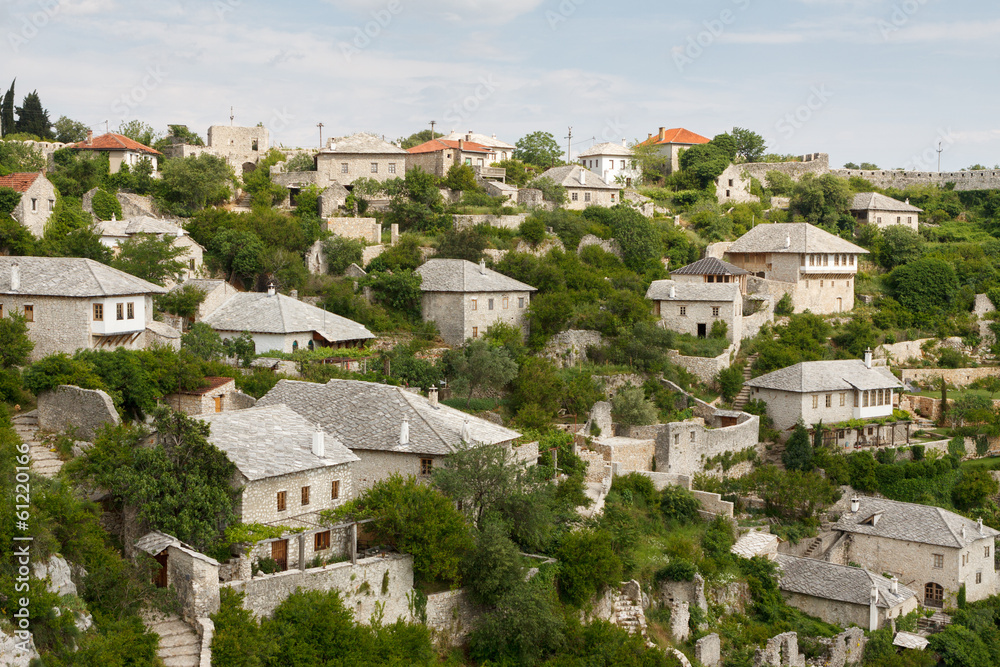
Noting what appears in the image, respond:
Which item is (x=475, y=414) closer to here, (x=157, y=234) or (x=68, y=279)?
(x=68, y=279)

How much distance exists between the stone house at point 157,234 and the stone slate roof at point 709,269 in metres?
24.1

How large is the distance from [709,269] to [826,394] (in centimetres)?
1006

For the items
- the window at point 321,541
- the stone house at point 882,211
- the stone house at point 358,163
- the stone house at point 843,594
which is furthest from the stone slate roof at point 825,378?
the stone house at point 358,163

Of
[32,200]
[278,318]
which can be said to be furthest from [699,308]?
[32,200]

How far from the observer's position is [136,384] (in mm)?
29172

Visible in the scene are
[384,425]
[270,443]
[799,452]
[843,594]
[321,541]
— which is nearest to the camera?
[321,541]

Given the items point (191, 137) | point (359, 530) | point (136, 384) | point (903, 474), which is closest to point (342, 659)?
point (359, 530)

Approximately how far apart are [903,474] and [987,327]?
60.0 ft

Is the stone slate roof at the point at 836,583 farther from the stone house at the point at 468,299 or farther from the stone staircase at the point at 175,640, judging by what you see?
the stone staircase at the point at 175,640

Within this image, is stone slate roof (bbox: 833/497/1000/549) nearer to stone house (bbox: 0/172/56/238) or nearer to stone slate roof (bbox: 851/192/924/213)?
stone slate roof (bbox: 851/192/924/213)

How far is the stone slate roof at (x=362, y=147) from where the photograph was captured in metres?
55.9

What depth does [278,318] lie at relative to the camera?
38.1 meters

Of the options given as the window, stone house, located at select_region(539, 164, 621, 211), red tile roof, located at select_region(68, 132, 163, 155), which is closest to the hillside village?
the window

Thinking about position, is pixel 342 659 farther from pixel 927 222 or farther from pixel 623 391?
pixel 927 222
